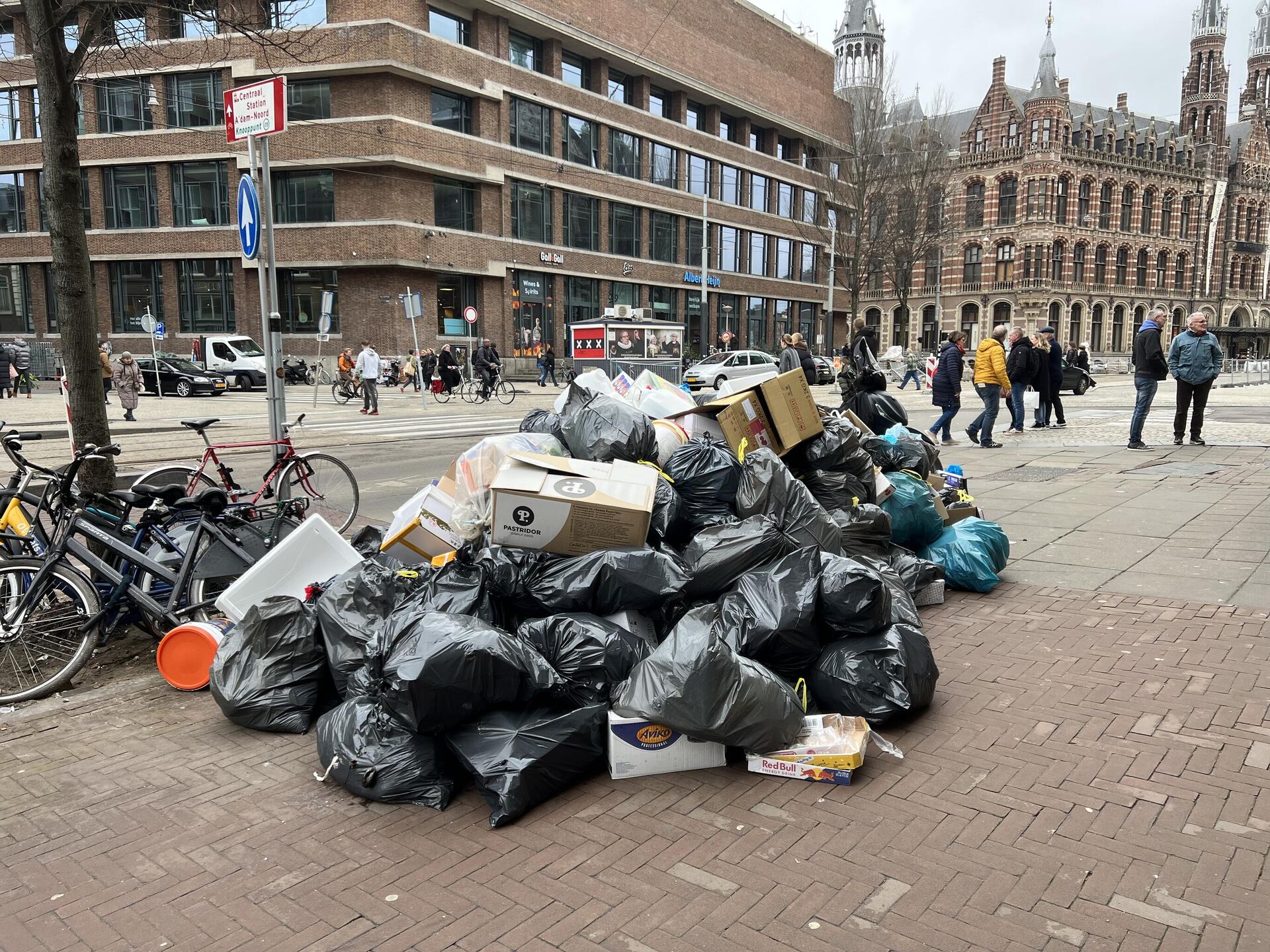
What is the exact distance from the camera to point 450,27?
35438mm

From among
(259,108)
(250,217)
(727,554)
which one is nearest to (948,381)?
(250,217)

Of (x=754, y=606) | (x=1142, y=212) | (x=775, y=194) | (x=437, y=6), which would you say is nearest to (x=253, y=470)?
(x=754, y=606)

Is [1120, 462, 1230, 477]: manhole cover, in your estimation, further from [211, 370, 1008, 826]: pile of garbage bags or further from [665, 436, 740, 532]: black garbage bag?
[665, 436, 740, 532]: black garbage bag

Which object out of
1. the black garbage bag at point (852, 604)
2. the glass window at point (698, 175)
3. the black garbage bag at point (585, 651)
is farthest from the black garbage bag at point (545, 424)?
the glass window at point (698, 175)

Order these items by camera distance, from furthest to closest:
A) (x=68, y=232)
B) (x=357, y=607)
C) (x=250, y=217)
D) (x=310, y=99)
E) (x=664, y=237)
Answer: (x=664, y=237) → (x=310, y=99) → (x=250, y=217) → (x=68, y=232) → (x=357, y=607)

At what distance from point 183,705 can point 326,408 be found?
2083 centimetres

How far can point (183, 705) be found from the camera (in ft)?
13.7

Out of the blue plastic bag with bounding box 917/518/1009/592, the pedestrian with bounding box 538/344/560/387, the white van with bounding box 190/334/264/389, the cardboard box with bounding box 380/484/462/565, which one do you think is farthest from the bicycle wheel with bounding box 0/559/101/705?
the pedestrian with bounding box 538/344/560/387

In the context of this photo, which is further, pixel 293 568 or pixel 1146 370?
pixel 1146 370

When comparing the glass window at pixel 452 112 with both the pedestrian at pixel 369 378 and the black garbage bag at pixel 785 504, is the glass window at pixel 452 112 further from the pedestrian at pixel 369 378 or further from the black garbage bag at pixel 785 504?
the black garbage bag at pixel 785 504

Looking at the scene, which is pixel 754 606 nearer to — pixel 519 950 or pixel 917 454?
pixel 519 950

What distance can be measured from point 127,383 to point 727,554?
18.0 metres

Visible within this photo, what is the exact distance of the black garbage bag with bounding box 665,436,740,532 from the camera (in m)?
4.76

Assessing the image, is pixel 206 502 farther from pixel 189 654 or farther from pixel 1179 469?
pixel 1179 469
